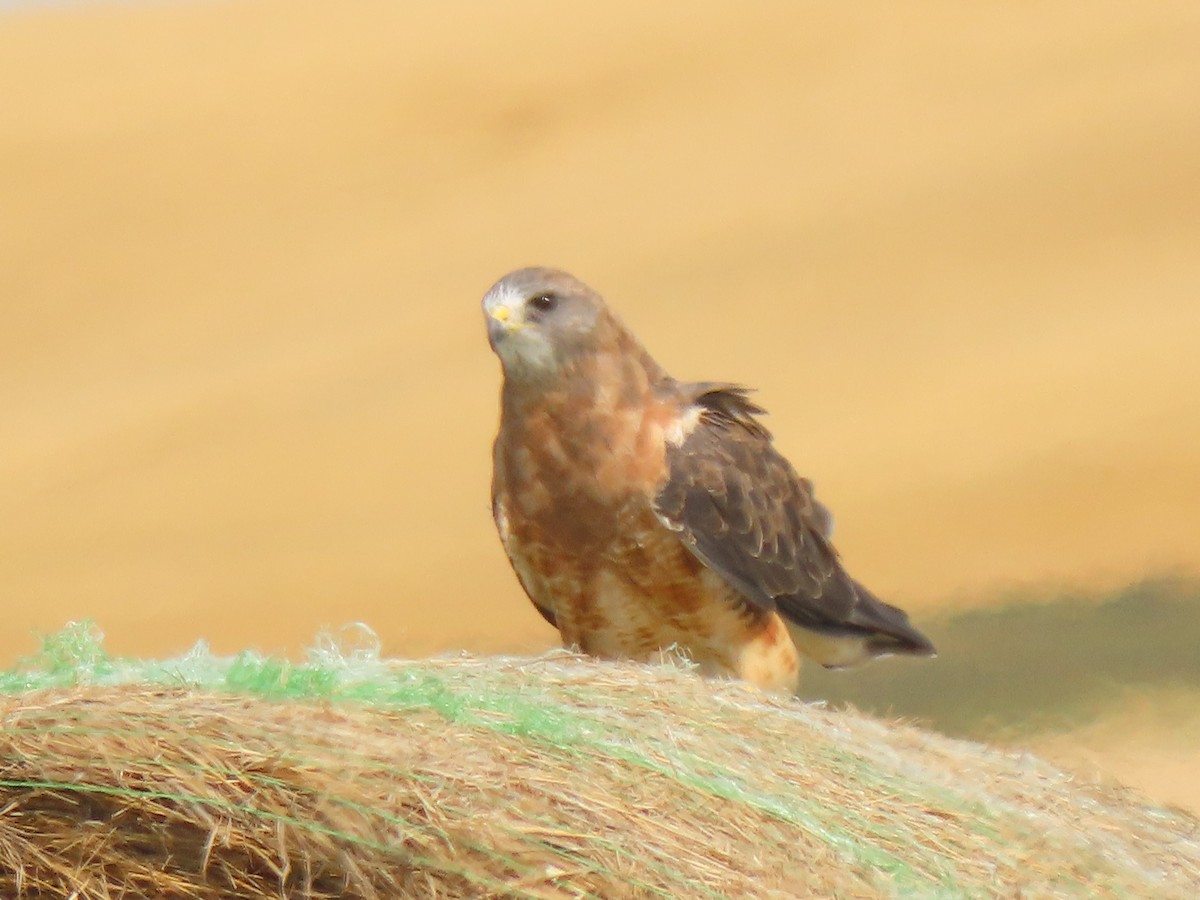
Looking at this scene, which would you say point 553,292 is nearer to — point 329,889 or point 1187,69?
point 329,889

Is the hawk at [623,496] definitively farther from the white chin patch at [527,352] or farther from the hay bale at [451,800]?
the hay bale at [451,800]

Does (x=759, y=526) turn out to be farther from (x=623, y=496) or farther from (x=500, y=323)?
(x=500, y=323)

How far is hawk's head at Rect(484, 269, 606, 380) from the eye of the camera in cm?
439

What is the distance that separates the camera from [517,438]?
14.9 ft

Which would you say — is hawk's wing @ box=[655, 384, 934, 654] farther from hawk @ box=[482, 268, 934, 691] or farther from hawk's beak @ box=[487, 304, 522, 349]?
hawk's beak @ box=[487, 304, 522, 349]

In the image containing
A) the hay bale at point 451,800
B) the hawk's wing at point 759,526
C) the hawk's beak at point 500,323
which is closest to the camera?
the hay bale at point 451,800

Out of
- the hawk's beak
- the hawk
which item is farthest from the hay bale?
the hawk's beak

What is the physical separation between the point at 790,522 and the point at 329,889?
224 cm

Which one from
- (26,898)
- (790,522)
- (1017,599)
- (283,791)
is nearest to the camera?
(283,791)

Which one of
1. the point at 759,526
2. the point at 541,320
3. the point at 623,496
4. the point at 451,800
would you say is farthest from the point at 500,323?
the point at 451,800

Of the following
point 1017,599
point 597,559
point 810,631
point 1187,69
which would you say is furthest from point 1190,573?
point 1187,69

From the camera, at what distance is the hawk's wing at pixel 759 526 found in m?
4.56

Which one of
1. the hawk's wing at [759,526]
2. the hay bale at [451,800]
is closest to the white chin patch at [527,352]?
the hawk's wing at [759,526]

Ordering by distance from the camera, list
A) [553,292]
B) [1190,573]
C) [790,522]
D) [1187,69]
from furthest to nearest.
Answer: [1187,69], [1190,573], [790,522], [553,292]
